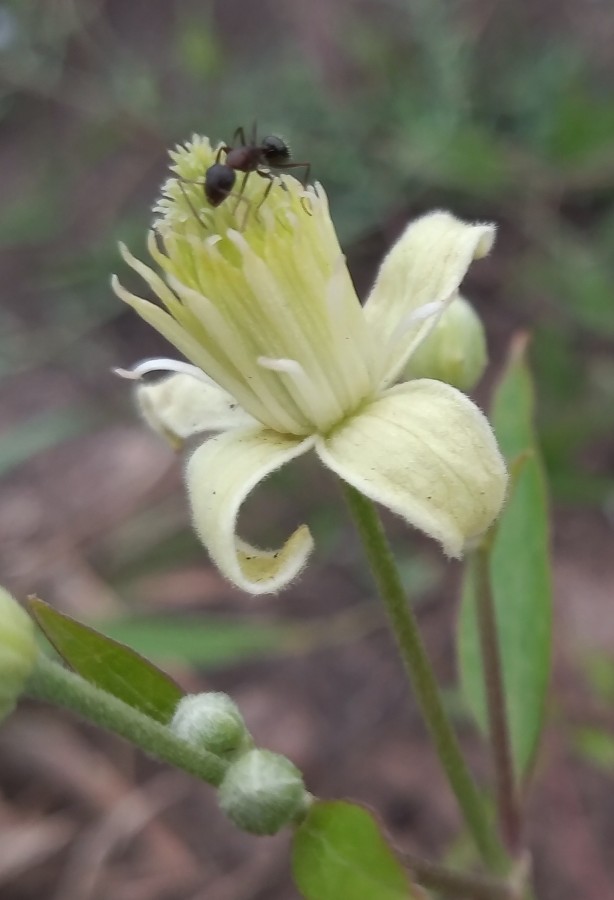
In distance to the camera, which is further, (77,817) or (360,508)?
(77,817)

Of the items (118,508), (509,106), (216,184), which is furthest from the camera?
(118,508)

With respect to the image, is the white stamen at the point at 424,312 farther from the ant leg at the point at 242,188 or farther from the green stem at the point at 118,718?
the green stem at the point at 118,718

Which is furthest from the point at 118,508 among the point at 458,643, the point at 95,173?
the point at 458,643

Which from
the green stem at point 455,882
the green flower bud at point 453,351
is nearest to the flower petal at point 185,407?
the green flower bud at point 453,351

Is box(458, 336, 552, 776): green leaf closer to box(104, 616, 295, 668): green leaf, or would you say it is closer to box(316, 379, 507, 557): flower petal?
box(316, 379, 507, 557): flower petal

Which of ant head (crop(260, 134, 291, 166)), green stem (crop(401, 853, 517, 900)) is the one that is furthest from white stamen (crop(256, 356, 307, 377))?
green stem (crop(401, 853, 517, 900))

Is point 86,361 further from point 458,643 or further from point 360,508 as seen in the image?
point 360,508

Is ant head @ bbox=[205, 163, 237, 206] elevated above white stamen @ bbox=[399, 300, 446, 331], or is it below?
above
